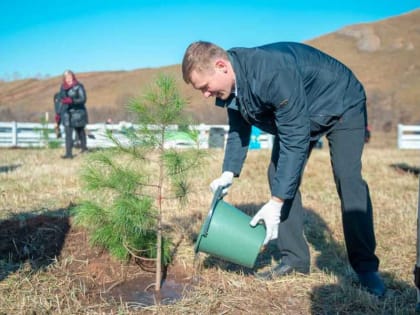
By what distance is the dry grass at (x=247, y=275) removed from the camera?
258 cm

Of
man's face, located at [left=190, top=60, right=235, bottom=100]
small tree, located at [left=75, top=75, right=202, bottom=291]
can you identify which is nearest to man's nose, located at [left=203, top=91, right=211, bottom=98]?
man's face, located at [left=190, top=60, right=235, bottom=100]

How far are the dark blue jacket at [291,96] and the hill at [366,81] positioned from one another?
2072 cm

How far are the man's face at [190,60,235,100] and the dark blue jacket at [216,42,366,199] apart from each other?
0.17 feet

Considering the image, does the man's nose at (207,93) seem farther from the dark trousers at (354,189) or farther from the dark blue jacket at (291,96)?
the dark trousers at (354,189)

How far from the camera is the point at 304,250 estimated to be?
3137 mm

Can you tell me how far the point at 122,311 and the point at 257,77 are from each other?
4.62 ft

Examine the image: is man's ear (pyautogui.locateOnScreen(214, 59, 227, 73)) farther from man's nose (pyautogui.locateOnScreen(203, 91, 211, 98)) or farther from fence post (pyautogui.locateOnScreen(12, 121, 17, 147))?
fence post (pyautogui.locateOnScreen(12, 121, 17, 147))

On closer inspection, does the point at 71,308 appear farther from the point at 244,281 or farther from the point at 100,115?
the point at 100,115

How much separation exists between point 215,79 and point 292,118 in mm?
435

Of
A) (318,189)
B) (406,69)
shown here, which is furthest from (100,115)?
(406,69)

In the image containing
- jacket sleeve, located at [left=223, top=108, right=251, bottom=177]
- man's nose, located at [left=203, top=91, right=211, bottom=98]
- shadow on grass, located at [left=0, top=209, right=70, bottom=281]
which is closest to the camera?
man's nose, located at [left=203, top=91, right=211, bottom=98]

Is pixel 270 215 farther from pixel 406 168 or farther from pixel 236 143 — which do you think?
pixel 406 168

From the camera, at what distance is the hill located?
30792 mm

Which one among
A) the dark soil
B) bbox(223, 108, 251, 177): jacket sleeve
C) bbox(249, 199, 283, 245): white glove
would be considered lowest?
the dark soil
